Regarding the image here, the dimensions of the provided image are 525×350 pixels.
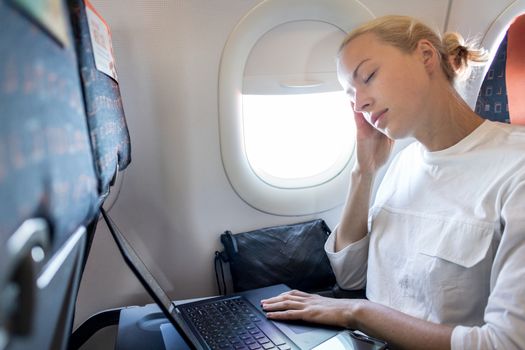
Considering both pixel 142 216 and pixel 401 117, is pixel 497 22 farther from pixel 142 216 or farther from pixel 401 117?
pixel 142 216

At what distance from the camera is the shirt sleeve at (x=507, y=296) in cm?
73

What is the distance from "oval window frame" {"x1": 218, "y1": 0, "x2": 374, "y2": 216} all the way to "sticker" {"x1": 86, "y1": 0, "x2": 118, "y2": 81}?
51 cm

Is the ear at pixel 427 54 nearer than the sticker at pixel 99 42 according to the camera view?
No

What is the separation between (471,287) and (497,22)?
44.4 inches

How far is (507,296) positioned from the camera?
2.45ft

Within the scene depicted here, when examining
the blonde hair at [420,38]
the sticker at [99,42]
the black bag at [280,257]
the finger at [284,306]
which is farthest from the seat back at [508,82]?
the sticker at [99,42]

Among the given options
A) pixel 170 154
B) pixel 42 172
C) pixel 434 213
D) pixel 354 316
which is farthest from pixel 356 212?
pixel 42 172

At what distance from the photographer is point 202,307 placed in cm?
101

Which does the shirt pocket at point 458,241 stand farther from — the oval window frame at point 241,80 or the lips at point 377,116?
the oval window frame at point 241,80

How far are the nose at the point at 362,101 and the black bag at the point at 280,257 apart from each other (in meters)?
0.59

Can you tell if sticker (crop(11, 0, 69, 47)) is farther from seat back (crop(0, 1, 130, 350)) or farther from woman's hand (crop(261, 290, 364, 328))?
woman's hand (crop(261, 290, 364, 328))

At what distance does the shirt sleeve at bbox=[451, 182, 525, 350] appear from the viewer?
28.8 inches

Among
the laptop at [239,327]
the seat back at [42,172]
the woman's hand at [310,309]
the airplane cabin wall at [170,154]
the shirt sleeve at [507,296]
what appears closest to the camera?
the seat back at [42,172]

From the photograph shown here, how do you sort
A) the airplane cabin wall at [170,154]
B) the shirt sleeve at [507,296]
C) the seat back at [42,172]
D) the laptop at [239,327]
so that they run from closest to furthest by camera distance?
the seat back at [42,172]
the shirt sleeve at [507,296]
the laptop at [239,327]
the airplane cabin wall at [170,154]
